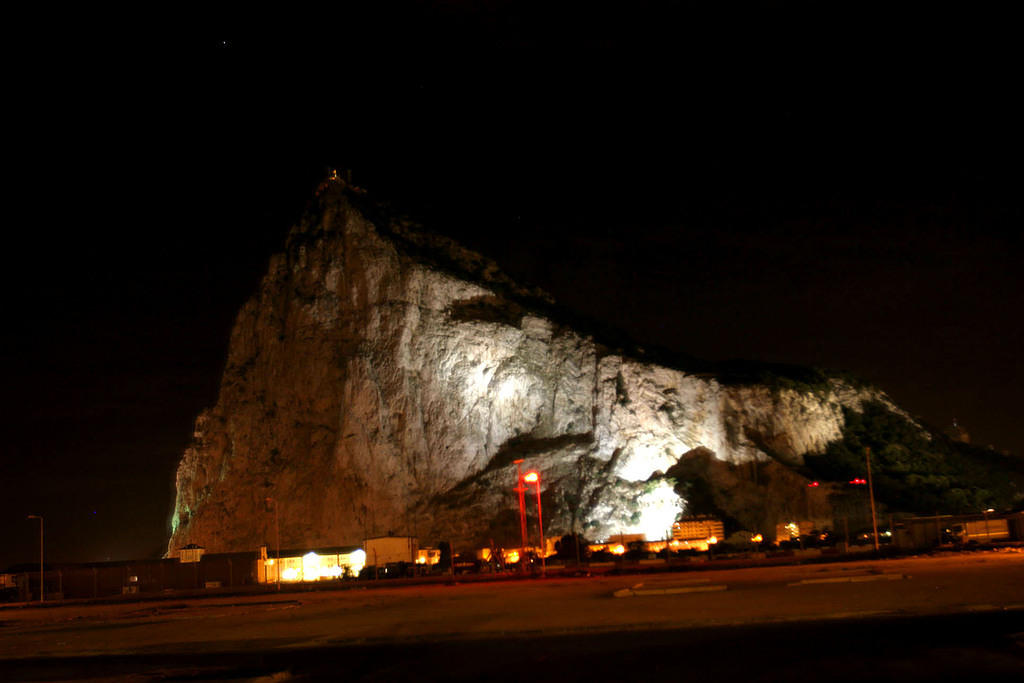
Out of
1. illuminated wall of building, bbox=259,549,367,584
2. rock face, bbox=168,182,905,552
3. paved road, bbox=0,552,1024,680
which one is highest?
rock face, bbox=168,182,905,552

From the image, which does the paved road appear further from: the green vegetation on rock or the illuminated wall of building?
the green vegetation on rock

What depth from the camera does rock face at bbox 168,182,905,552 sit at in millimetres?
77812

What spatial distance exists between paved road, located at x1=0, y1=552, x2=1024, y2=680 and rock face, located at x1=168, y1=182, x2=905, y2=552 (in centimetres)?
4403

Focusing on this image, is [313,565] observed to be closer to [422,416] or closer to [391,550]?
[391,550]

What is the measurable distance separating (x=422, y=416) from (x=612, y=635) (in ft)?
213

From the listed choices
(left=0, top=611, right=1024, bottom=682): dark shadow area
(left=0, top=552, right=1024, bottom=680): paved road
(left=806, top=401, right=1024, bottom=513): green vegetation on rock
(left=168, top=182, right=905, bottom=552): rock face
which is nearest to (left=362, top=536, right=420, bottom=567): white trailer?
(left=168, top=182, right=905, bottom=552): rock face

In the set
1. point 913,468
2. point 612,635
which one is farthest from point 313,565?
point 913,468

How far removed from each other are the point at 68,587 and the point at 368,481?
2606cm

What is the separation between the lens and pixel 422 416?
82812 mm

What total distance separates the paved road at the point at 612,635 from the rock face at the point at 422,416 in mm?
44027

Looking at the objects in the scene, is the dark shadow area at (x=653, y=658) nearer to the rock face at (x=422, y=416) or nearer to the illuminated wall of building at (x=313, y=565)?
the illuminated wall of building at (x=313, y=565)

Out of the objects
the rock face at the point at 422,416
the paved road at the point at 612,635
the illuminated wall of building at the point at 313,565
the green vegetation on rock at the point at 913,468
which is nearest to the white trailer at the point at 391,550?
the illuminated wall of building at the point at 313,565

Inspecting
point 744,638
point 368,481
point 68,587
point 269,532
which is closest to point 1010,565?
point 744,638

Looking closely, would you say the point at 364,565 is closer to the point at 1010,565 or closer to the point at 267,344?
the point at 267,344
